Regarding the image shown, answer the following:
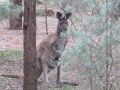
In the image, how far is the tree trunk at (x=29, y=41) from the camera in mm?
6445

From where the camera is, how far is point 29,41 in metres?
6.53

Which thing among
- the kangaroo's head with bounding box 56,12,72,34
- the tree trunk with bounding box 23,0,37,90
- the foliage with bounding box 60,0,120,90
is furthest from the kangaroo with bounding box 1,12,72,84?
the foliage with bounding box 60,0,120,90

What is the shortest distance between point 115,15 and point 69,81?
3.59 metres

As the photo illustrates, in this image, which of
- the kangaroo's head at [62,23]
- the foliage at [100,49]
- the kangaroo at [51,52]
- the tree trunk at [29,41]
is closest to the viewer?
the foliage at [100,49]

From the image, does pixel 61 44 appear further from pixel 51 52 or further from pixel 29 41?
pixel 29 41

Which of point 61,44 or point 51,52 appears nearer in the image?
point 61,44

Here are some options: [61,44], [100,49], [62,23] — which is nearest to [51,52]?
[61,44]

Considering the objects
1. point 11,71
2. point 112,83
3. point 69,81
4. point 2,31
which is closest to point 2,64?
→ point 11,71

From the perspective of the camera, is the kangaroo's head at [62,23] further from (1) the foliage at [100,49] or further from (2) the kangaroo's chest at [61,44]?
(1) the foliage at [100,49]

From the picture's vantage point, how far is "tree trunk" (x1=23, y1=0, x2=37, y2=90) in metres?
6.45

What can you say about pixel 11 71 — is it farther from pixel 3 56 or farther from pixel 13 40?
pixel 13 40

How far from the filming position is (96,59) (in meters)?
6.37

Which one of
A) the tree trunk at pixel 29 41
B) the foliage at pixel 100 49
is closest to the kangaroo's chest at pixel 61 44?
the tree trunk at pixel 29 41

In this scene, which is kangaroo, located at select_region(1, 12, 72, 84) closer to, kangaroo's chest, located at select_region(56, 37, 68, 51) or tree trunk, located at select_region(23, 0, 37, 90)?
kangaroo's chest, located at select_region(56, 37, 68, 51)
